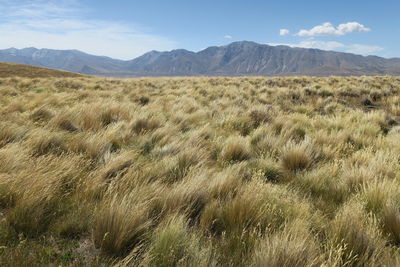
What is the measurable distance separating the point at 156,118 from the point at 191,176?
3.87 metres

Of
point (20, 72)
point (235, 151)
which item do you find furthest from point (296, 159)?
point (20, 72)

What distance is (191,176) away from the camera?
3344 mm

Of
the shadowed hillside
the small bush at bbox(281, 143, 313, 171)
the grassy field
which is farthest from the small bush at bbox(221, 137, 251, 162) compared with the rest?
the shadowed hillside

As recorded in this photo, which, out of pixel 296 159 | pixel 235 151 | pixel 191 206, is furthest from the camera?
pixel 235 151

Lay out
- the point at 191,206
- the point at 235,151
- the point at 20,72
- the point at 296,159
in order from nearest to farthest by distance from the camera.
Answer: the point at 191,206, the point at 296,159, the point at 235,151, the point at 20,72

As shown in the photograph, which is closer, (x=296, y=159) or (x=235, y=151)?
(x=296, y=159)

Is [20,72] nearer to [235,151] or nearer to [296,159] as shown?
[235,151]

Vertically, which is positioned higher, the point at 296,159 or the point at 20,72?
the point at 20,72

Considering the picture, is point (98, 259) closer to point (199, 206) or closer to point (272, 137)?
point (199, 206)

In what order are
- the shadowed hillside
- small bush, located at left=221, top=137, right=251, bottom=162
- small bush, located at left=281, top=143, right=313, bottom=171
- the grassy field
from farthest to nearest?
1. the shadowed hillside
2. small bush, located at left=221, top=137, right=251, bottom=162
3. small bush, located at left=281, top=143, right=313, bottom=171
4. the grassy field

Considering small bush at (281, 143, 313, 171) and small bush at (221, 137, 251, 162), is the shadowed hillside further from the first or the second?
small bush at (281, 143, 313, 171)

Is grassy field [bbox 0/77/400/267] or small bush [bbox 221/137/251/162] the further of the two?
small bush [bbox 221/137/251/162]

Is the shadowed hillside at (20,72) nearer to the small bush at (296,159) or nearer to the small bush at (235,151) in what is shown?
the small bush at (235,151)

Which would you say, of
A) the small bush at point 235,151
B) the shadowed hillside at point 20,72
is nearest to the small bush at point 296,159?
the small bush at point 235,151
